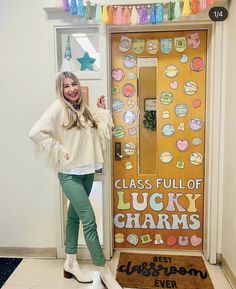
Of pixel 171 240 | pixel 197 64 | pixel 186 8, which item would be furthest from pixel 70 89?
pixel 171 240

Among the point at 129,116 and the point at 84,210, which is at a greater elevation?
the point at 129,116

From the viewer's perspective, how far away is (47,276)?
8.23 ft

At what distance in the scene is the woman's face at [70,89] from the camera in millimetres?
2283

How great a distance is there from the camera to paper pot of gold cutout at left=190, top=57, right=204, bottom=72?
9.00ft

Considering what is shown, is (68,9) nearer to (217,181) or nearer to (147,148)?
(147,148)

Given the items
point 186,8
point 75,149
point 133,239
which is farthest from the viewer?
point 133,239

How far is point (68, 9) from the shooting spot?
2.44m

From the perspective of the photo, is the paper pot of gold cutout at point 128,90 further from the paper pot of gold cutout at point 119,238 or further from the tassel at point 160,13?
the paper pot of gold cutout at point 119,238

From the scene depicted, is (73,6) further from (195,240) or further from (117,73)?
(195,240)

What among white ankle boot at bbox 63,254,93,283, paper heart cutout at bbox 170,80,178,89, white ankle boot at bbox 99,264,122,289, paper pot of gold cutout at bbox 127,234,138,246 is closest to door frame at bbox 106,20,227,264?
paper heart cutout at bbox 170,80,178,89

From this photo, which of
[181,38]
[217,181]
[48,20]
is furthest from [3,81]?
[217,181]

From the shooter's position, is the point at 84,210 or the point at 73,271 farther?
the point at 73,271

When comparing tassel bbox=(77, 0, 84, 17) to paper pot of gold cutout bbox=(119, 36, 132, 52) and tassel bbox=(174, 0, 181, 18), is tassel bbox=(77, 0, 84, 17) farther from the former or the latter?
tassel bbox=(174, 0, 181, 18)

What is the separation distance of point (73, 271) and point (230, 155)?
159 centimetres
